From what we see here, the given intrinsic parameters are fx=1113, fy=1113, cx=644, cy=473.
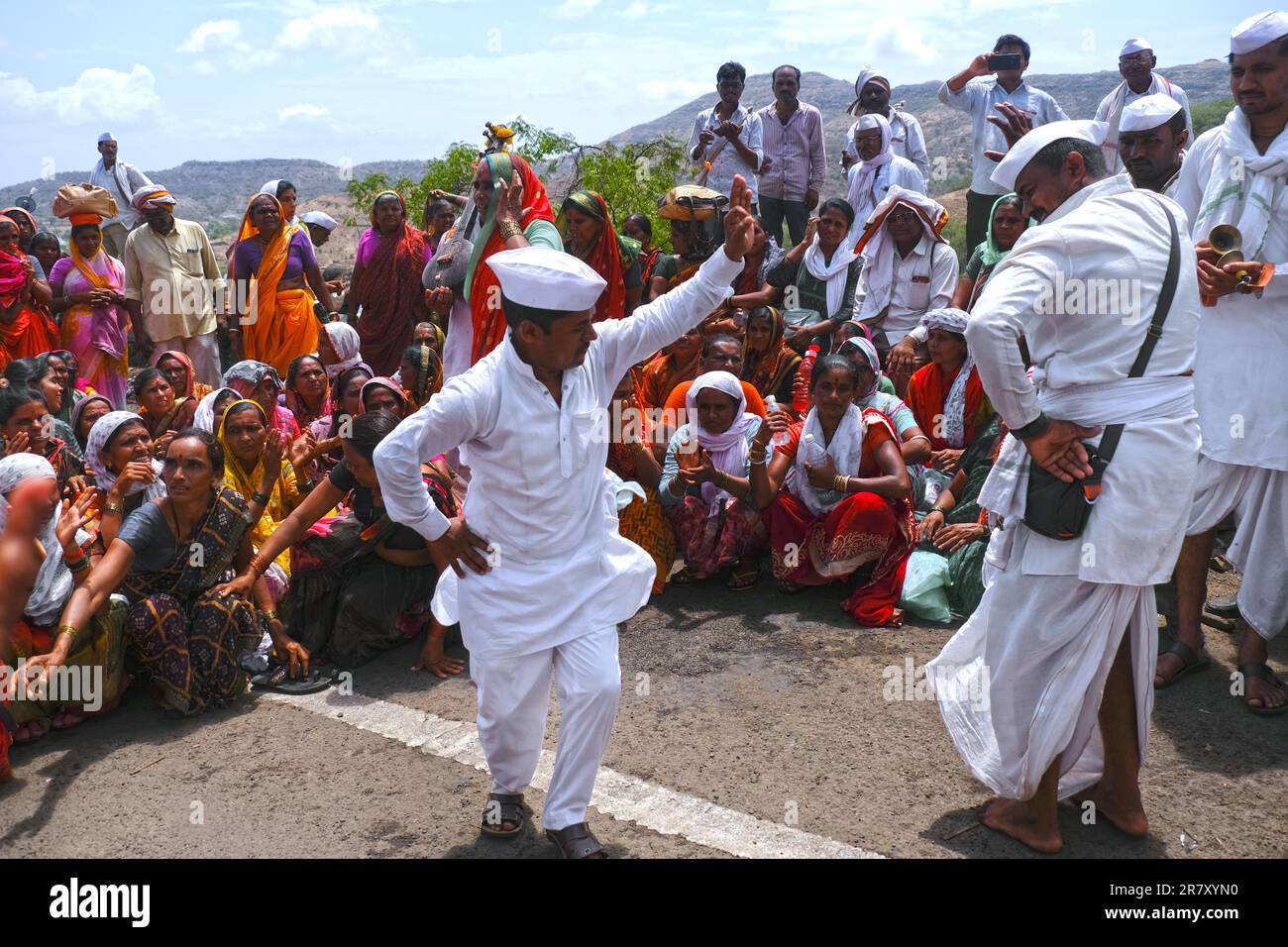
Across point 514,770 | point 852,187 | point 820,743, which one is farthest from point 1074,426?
point 852,187

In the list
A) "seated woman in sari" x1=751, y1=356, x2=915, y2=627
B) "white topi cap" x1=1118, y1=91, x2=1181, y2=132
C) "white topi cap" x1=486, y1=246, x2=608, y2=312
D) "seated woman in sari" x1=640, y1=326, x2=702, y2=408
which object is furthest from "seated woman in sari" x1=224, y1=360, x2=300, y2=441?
"white topi cap" x1=1118, y1=91, x2=1181, y2=132

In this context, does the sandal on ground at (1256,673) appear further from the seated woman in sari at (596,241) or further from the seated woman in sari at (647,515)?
the seated woman in sari at (596,241)

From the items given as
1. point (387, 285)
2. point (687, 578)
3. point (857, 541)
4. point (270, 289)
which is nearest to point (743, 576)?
point (687, 578)

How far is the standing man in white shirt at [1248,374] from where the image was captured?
4.31 meters

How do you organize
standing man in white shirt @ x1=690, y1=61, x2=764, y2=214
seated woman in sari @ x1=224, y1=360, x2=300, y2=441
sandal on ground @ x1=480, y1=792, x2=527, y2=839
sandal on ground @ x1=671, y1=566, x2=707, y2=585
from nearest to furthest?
sandal on ground @ x1=480, y1=792, x2=527, y2=839 → sandal on ground @ x1=671, y1=566, x2=707, y2=585 → seated woman in sari @ x1=224, y1=360, x2=300, y2=441 → standing man in white shirt @ x1=690, y1=61, x2=764, y2=214

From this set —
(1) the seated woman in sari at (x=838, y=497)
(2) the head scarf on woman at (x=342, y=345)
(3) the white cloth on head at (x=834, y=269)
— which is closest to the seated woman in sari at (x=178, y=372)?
(2) the head scarf on woman at (x=342, y=345)

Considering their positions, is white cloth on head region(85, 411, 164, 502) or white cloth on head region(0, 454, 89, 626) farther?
white cloth on head region(85, 411, 164, 502)

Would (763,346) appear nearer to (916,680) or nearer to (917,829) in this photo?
(916,680)

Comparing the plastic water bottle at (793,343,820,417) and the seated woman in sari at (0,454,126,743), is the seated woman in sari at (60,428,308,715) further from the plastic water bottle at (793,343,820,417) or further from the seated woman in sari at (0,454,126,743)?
the plastic water bottle at (793,343,820,417)

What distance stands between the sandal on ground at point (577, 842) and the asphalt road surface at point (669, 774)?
11cm

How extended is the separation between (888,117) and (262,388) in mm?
5880

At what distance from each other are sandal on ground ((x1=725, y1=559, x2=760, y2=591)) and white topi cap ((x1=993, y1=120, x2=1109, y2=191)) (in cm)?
314

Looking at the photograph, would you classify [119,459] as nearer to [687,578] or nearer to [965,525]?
[687,578]

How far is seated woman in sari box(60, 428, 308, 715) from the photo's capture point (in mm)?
4883
